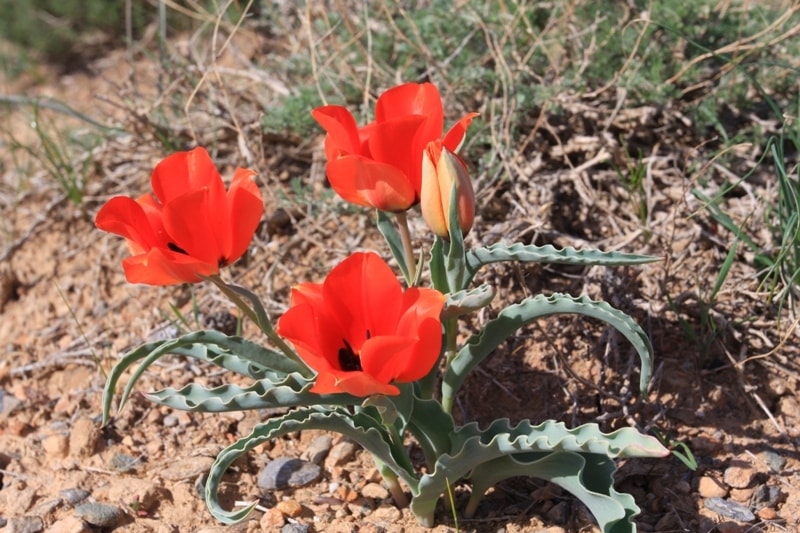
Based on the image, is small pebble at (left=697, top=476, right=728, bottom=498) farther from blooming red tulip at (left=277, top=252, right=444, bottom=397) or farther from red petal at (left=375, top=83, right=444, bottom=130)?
red petal at (left=375, top=83, right=444, bottom=130)

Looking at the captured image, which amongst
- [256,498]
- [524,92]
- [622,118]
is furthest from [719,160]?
[256,498]

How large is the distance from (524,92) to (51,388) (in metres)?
1.77

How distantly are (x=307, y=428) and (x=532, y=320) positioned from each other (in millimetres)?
498

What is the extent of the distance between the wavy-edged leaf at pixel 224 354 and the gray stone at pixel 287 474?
0.48 meters

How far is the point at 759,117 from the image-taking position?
3107 mm

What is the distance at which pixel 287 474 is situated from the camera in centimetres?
240

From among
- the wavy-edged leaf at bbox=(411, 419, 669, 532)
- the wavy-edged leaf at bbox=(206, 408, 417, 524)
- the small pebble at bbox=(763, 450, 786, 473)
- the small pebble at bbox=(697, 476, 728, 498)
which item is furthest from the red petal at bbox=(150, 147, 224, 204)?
the small pebble at bbox=(763, 450, 786, 473)

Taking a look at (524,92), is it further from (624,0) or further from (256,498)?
(256,498)

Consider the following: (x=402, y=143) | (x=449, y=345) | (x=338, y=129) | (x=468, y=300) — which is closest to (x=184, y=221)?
(x=338, y=129)

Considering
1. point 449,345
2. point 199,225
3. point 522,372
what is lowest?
point 522,372

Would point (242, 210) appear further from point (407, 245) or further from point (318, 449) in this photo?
point (318, 449)

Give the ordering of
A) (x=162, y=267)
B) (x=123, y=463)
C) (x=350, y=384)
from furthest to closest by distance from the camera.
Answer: (x=123, y=463)
(x=162, y=267)
(x=350, y=384)

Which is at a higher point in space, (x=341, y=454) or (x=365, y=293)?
(x=365, y=293)

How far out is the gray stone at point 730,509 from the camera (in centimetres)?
215
